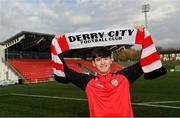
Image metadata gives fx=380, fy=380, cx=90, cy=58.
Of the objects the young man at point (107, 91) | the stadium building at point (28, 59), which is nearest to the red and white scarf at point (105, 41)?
the young man at point (107, 91)

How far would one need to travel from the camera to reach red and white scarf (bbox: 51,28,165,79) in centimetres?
470

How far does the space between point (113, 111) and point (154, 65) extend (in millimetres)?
978

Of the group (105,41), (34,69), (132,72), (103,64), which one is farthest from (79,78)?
(34,69)

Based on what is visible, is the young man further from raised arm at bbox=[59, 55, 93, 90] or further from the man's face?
raised arm at bbox=[59, 55, 93, 90]

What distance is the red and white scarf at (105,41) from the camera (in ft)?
15.4

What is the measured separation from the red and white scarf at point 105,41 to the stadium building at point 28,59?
48.4 meters

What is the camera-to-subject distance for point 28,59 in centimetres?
6781

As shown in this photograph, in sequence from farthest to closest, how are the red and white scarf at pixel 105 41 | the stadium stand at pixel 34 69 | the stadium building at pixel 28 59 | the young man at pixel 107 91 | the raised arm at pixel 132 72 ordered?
1. the stadium building at pixel 28 59
2. the stadium stand at pixel 34 69
3. the red and white scarf at pixel 105 41
4. the raised arm at pixel 132 72
5. the young man at pixel 107 91

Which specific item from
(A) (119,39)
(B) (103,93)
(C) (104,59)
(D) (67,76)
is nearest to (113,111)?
(B) (103,93)

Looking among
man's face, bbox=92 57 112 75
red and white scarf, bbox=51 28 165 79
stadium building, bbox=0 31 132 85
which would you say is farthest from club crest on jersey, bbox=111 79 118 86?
stadium building, bbox=0 31 132 85

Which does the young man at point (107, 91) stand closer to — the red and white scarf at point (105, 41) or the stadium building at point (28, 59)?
the red and white scarf at point (105, 41)

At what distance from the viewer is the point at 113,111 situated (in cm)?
400

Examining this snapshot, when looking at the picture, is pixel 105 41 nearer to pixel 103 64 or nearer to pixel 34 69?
pixel 103 64

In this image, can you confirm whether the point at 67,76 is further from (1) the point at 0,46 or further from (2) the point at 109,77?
(1) the point at 0,46
